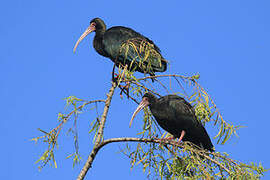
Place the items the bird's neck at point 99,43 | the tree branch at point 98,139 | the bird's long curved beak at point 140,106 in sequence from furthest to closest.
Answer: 1. the bird's neck at point 99,43
2. the bird's long curved beak at point 140,106
3. the tree branch at point 98,139

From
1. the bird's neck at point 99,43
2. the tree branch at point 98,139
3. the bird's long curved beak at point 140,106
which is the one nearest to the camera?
the tree branch at point 98,139

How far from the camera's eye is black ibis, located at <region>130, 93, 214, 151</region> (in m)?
6.48

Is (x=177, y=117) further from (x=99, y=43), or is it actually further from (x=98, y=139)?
(x=99, y=43)

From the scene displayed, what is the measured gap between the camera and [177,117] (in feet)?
21.4

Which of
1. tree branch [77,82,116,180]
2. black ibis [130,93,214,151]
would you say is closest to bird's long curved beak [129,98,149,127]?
black ibis [130,93,214,151]

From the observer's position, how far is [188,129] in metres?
6.51

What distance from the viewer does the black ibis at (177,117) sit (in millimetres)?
6484

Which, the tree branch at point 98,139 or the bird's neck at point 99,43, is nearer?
the tree branch at point 98,139

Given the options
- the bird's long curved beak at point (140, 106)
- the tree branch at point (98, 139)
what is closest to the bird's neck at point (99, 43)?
the bird's long curved beak at point (140, 106)

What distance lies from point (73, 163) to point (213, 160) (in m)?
1.77

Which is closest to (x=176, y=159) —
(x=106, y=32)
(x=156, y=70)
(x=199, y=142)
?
(x=199, y=142)

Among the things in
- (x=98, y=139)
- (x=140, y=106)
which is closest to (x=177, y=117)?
(x=140, y=106)

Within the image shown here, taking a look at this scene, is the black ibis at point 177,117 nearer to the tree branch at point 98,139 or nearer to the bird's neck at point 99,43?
the tree branch at point 98,139

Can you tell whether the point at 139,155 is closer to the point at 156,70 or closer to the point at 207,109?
the point at 207,109
